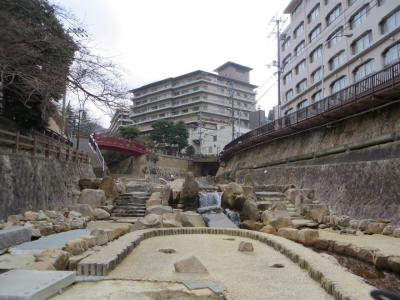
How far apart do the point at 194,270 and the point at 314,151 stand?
59.7 ft

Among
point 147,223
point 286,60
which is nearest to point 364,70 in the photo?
point 286,60

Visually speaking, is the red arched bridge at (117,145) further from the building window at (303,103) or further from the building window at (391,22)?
the building window at (391,22)

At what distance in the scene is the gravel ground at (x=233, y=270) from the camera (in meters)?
5.41

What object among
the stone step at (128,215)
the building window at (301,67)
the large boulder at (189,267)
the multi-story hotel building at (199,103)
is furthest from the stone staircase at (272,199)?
the multi-story hotel building at (199,103)

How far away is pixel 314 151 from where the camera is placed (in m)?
22.7

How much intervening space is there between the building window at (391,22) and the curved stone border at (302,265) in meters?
23.9

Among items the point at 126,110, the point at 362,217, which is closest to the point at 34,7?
the point at 126,110

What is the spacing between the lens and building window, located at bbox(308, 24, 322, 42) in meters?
39.3

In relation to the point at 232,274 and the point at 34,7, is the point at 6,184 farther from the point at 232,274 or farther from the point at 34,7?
the point at 232,274

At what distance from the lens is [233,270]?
663 cm

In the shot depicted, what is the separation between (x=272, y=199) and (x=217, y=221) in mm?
6012

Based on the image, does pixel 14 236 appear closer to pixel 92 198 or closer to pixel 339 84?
pixel 92 198

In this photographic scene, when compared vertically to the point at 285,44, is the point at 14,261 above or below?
below

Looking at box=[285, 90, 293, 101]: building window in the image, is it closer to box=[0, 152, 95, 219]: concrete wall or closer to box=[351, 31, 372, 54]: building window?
box=[351, 31, 372, 54]: building window
